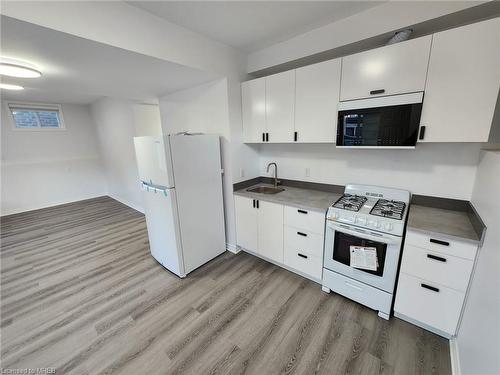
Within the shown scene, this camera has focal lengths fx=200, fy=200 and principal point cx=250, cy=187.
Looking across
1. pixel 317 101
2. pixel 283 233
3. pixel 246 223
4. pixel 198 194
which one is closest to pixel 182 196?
pixel 198 194

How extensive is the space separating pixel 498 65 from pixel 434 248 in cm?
129

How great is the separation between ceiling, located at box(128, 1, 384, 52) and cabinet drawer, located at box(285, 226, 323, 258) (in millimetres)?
2061

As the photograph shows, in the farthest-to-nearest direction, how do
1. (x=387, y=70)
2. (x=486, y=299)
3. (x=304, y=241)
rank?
(x=304, y=241)
(x=387, y=70)
(x=486, y=299)

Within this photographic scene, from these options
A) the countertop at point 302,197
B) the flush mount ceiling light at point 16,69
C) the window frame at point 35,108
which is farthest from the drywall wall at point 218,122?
the window frame at point 35,108

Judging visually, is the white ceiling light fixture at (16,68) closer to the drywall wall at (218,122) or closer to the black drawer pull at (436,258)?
the drywall wall at (218,122)

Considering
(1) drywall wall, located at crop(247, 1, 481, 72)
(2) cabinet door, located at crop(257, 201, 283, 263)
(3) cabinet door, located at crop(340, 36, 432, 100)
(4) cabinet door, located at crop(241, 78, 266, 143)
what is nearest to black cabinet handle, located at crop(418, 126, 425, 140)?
(3) cabinet door, located at crop(340, 36, 432, 100)

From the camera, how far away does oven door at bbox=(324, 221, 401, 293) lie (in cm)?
164

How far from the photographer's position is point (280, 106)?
7.69ft

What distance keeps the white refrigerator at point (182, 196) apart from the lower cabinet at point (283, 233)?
41cm

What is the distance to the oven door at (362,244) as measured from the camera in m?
1.64

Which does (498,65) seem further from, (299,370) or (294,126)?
(299,370)

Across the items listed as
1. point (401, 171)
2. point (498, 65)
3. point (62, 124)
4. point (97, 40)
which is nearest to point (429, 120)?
point (498, 65)

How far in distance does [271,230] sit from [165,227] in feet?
4.17

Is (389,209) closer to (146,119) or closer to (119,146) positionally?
(146,119)
